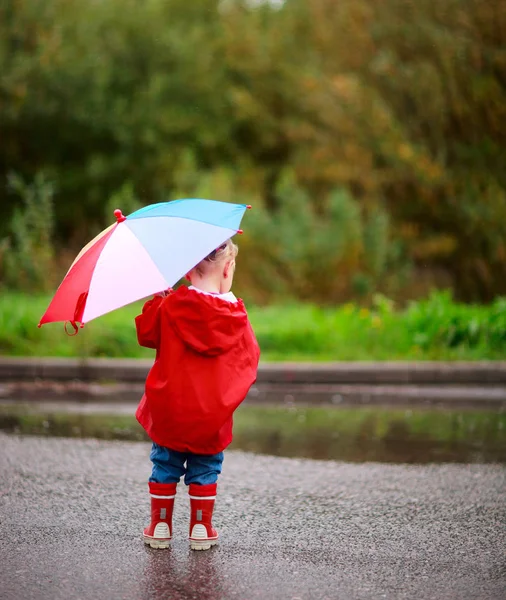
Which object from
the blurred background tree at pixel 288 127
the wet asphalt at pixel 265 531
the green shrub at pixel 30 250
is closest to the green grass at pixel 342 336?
the green shrub at pixel 30 250

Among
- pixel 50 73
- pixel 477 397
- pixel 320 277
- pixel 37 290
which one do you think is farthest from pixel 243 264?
pixel 50 73

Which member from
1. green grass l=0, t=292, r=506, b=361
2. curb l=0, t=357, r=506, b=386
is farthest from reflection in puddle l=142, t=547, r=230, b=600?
green grass l=0, t=292, r=506, b=361

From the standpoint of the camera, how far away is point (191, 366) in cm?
399

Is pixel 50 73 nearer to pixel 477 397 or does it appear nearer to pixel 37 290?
pixel 37 290

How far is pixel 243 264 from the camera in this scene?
13641mm

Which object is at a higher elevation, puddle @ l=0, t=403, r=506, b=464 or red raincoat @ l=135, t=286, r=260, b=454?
red raincoat @ l=135, t=286, r=260, b=454

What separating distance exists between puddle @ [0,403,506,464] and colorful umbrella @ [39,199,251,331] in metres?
2.54

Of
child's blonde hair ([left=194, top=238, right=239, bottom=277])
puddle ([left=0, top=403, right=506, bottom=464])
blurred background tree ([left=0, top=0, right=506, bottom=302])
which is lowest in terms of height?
puddle ([left=0, top=403, right=506, bottom=464])

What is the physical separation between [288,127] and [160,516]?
2018cm

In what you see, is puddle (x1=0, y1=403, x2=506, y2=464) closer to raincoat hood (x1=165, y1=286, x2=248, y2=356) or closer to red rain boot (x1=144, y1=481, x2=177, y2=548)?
red rain boot (x1=144, y1=481, x2=177, y2=548)

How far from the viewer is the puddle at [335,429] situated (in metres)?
6.24

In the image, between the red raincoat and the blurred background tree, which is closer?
the red raincoat

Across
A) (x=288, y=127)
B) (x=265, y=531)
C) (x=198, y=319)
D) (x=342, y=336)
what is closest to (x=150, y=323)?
(x=198, y=319)

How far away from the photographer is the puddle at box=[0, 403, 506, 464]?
6238 millimetres
